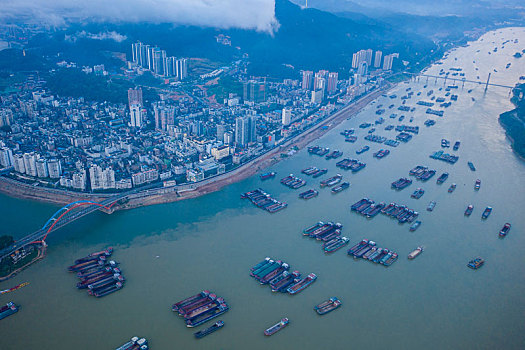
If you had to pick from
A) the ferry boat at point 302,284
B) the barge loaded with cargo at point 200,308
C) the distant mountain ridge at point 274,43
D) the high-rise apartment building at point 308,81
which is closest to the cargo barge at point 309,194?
the ferry boat at point 302,284

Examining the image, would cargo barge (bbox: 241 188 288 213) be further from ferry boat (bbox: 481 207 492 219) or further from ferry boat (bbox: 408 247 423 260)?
ferry boat (bbox: 481 207 492 219)

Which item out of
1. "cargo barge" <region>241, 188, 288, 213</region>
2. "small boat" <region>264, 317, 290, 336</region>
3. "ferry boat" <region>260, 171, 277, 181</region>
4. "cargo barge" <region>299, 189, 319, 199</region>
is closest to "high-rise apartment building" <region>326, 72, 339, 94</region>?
"ferry boat" <region>260, 171, 277, 181</region>

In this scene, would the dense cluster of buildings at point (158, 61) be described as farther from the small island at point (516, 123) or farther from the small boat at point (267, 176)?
the small island at point (516, 123)

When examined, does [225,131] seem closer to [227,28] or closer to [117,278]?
[117,278]

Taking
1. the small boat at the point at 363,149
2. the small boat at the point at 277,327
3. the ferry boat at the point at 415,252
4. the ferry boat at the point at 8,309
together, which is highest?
the ferry boat at the point at 415,252

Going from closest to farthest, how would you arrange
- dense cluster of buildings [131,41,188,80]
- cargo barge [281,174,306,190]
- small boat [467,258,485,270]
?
small boat [467,258,485,270] < cargo barge [281,174,306,190] < dense cluster of buildings [131,41,188,80]

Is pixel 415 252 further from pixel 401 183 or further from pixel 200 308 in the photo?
pixel 200 308

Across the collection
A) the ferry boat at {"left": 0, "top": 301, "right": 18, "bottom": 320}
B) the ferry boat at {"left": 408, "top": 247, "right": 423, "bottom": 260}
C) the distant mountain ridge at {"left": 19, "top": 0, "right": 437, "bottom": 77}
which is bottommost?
the ferry boat at {"left": 0, "top": 301, "right": 18, "bottom": 320}
